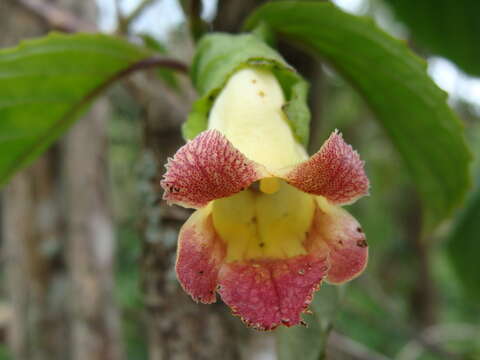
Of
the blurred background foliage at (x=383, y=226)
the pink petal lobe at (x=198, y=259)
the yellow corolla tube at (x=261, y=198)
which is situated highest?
the yellow corolla tube at (x=261, y=198)

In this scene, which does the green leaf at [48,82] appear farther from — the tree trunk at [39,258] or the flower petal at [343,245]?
the tree trunk at [39,258]

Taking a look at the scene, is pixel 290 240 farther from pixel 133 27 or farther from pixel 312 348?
pixel 133 27

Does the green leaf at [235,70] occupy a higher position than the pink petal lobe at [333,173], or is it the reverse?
the pink petal lobe at [333,173]

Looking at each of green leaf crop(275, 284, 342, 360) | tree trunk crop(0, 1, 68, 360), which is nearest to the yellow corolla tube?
green leaf crop(275, 284, 342, 360)

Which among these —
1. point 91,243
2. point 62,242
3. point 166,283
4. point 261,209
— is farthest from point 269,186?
point 62,242

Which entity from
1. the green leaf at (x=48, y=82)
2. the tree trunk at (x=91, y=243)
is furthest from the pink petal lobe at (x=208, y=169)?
the tree trunk at (x=91, y=243)


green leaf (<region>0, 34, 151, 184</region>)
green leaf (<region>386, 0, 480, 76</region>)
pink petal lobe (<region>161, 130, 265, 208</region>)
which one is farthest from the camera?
green leaf (<region>386, 0, 480, 76</region>)

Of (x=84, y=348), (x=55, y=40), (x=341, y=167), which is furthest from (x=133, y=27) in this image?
(x=341, y=167)

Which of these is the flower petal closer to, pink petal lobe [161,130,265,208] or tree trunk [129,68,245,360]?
pink petal lobe [161,130,265,208]
